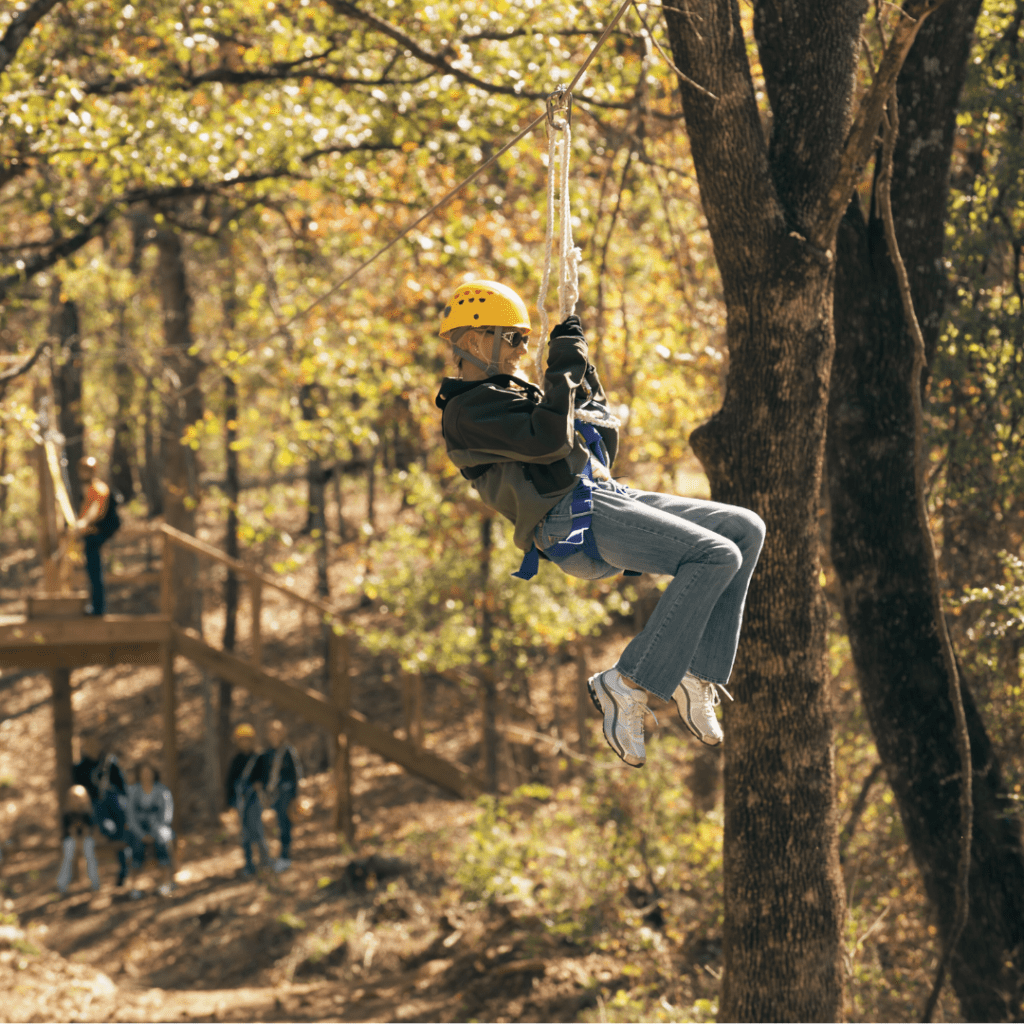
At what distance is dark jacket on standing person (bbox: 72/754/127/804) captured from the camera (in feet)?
43.3

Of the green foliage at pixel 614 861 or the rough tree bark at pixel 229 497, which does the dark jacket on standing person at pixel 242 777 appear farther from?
the green foliage at pixel 614 861

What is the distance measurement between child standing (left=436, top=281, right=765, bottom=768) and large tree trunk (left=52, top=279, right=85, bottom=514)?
16.7m

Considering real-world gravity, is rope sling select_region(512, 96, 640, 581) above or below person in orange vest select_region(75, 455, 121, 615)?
above

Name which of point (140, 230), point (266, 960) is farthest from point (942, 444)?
point (140, 230)

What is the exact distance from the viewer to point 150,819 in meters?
13.2

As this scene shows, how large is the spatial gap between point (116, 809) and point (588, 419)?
12.0 metres

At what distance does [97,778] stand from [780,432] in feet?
39.2

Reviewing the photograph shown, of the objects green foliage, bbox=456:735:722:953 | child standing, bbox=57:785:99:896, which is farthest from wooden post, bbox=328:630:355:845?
green foliage, bbox=456:735:722:953

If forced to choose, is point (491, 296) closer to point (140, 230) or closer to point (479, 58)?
point (479, 58)

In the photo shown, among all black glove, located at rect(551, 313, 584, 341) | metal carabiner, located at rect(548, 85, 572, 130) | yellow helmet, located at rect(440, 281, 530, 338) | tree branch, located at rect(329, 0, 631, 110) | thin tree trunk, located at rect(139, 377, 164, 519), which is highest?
tree branch, located at rect(329, 0, 631, 110)

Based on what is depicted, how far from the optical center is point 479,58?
9062 millimetres

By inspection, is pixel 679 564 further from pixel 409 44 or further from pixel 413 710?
pixel 413 710

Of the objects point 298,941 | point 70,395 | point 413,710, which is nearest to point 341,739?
point 413,710

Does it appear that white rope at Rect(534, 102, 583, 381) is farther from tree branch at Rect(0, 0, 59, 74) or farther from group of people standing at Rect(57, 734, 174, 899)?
group of people standing at Rect(57, 734, 174, 899)
